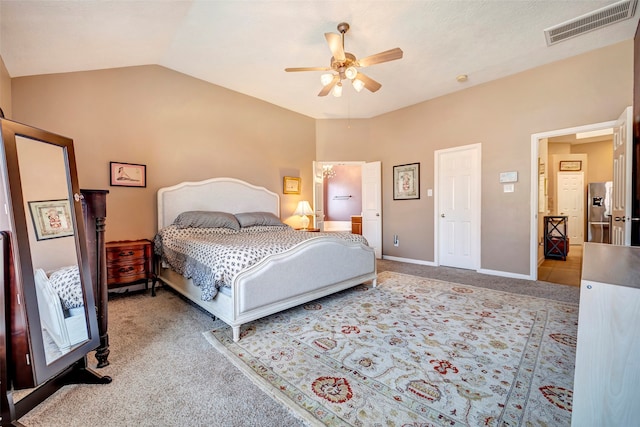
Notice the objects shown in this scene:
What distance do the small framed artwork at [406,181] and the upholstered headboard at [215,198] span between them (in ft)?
7.43

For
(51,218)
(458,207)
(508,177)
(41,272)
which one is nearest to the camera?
(41,272)

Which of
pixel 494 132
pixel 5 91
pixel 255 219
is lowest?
pixel 255 219

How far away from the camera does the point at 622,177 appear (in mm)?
2842

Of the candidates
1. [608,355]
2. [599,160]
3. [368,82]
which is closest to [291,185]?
[368,82]

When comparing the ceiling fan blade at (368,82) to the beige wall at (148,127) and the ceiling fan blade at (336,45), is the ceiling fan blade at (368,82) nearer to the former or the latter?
the ceiling fan blade at (336,45)

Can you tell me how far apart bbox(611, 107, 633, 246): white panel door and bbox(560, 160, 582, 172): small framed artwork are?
13.7ft

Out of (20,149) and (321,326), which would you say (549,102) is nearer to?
(321,326)

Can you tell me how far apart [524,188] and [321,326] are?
346 cm

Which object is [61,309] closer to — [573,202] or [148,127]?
[148,127]

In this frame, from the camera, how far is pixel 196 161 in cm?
400

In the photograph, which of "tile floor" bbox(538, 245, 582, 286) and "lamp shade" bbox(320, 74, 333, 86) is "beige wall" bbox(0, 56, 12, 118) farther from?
"tile floor" bbox(538, 245, 582, 286)

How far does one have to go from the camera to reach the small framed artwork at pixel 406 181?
4.92 m

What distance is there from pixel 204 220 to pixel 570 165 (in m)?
8.18

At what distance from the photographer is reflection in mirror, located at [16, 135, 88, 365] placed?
1353 millimetres
